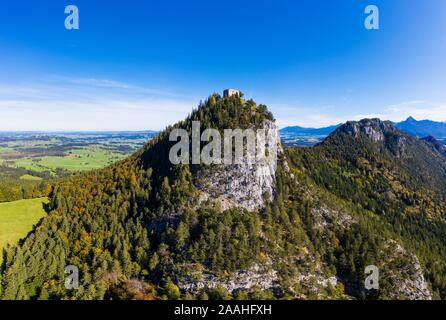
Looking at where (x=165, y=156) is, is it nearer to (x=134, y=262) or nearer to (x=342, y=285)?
(x=134, y=262)

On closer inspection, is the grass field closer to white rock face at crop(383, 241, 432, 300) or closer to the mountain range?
the mountain range

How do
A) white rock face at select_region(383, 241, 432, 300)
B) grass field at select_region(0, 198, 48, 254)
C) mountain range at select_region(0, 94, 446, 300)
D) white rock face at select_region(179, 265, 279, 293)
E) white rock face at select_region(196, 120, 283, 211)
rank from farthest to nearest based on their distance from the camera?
white rock face at select_region(196, 120, 283, 211) → white rock face at select_region(383, 241, 432, 300) → grass field at select_region(0, 198, 48, 254) → white rock face at select_region(179, 265, 279, 293) → mountain range at select_region(0, 94, 446, 300)

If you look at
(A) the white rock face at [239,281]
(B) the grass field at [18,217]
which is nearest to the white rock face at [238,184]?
(A) the white rock face at [239,281]

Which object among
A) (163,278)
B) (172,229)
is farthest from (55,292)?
(172,229)

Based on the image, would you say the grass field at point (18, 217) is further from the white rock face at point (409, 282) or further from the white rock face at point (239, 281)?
the white rock face at point (409, 282)

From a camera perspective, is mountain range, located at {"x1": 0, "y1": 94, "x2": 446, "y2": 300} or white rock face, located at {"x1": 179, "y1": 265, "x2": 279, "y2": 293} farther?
white rock face, located at {"x1": 179, "y1": 265, "x2": 279, "y2": 293}

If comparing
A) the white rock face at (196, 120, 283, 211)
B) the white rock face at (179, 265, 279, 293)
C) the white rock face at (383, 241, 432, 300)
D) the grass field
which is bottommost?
the white rock face at (383, 241, 432, 300)

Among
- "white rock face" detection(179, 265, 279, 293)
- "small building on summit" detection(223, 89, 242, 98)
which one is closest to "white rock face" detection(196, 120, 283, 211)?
"white rock face" detection(179, 265, 279, 293)

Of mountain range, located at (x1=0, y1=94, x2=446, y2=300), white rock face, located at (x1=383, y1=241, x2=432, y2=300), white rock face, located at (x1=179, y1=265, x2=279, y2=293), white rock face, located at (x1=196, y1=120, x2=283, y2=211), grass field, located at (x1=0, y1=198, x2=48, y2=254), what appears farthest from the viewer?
white rock face, located at (x1=196, y1=120, x2=283, y2=211)
